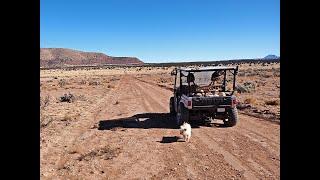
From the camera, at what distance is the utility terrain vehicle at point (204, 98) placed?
14312mm

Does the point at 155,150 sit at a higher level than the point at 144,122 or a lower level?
lower

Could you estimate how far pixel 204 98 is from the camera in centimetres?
1428

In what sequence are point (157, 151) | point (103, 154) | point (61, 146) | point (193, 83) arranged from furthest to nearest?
point (193, 83), point (61, 146), point (157, 151), point (103, 154)

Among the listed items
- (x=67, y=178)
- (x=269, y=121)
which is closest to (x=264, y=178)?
(x=67, y=178)

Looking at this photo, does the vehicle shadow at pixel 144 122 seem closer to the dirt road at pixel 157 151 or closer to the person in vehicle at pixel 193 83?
the dirt road at pixel 157 151

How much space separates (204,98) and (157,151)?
3982 millimetres

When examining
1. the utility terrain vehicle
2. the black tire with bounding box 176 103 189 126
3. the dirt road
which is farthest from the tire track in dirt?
the utility terrain vehicle

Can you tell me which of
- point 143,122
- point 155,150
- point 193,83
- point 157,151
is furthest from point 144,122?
point 157,151

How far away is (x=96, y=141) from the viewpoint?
41.5 ft

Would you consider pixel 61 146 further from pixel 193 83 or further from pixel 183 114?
pixel 193 83

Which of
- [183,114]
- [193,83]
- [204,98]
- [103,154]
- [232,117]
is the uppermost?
[193,83]

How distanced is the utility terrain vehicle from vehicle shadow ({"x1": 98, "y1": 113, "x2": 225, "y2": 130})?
0.74 metres

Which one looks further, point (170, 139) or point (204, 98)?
point (204, 98)
